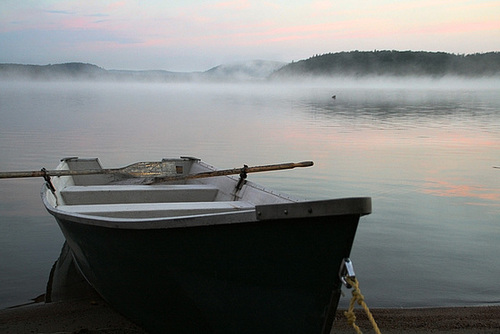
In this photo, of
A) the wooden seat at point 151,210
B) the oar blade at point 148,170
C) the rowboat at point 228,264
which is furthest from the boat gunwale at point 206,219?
the oar blade at point 148,170

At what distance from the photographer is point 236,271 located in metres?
4.04

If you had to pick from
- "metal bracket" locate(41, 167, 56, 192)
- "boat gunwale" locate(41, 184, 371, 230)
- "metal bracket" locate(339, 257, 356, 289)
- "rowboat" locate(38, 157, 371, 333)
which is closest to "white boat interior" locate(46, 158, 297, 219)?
"metal bracket" locate(41, 167, 56, 192)

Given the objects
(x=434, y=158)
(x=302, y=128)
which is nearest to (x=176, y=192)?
(x=434, y=158)

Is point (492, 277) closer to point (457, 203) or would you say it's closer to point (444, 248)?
point (444, 248)

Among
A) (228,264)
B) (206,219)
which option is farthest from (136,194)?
(206,219)

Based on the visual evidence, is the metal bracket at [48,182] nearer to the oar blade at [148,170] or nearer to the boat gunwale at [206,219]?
the oar blade at [148,170]

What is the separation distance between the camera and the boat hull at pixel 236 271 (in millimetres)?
3721

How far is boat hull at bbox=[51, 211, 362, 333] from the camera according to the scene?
3.72 m

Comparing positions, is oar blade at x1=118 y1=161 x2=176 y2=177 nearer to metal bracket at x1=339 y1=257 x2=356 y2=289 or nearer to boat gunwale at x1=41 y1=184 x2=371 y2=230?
boat gunwale at x1=41 y1=184 x2=371 y2=230

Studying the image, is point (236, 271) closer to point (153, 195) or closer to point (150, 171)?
point (153, 195)

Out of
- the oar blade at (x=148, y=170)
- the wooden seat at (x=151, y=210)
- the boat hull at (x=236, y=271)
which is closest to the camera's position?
the boat hull at (x=236, y=271)

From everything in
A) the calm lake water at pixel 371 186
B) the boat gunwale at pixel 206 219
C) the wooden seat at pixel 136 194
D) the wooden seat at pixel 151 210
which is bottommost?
the calm lake water at pixel 371 186

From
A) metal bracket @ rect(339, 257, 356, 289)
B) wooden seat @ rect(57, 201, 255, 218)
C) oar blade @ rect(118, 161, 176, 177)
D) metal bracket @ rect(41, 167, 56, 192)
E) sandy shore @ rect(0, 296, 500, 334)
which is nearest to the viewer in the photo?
metal bracket @ rect(339, 257, 356, 289)

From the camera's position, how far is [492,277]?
744cm
